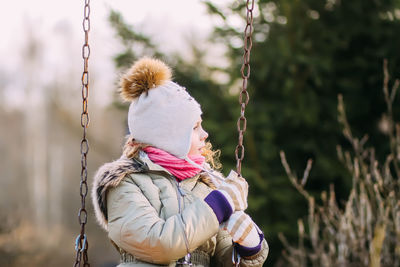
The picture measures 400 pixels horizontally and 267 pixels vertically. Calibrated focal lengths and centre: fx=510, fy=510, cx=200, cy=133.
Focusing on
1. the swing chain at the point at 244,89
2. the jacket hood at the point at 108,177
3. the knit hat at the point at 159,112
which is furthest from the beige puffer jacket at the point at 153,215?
the swing chain at the point at 244,89

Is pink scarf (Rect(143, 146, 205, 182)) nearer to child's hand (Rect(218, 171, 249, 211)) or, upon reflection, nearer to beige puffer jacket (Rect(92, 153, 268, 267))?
beige puffer jacket (Rect(92, 153, 268, 267))

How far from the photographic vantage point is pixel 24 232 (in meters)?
11.0

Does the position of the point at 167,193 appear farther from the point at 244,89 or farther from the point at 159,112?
the point at 244,89

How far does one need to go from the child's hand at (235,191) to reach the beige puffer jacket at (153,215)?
99 mm

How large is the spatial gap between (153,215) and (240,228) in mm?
344

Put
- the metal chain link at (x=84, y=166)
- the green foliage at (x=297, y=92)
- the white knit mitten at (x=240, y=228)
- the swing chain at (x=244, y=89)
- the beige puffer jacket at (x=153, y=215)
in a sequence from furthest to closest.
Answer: the green foliage at (x=297, y=92)
the metal chain link at (x=84, y=166)
the swing chain at (x=244, y=89)
the white knit mitten at (x=240, y=228)
the beige puffer jacket at (x=153, y=215)

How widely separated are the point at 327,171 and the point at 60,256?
8411 mm

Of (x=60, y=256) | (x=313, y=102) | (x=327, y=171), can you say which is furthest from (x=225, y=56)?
(x=60, y=256)

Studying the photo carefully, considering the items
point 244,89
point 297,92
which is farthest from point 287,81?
point 244,89

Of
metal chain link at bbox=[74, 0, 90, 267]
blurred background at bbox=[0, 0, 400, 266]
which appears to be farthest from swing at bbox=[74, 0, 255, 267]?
blurred background at bbox=[0, 0, 400, 266]

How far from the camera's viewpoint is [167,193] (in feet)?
6.64

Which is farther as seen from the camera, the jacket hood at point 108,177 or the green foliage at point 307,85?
the green foliage at point 307,85

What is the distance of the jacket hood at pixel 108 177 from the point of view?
1989 mm

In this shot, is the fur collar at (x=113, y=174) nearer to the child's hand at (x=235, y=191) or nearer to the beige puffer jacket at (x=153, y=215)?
the beige puffer jacket at (x=153, y=215)
